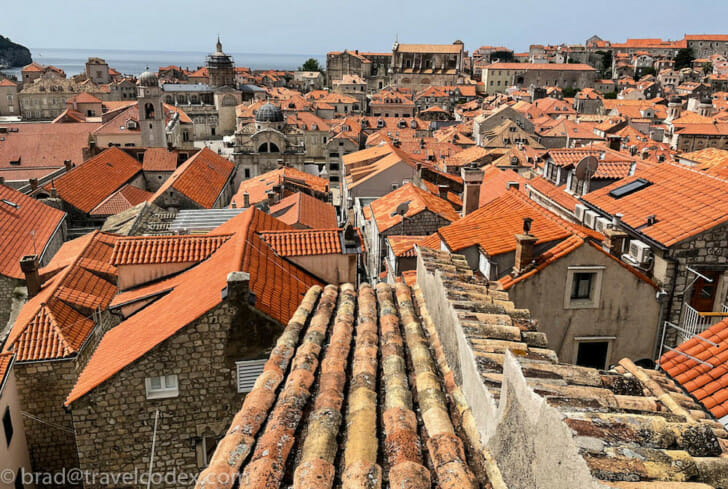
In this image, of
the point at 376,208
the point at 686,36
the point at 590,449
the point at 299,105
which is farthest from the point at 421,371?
the point at 686,36

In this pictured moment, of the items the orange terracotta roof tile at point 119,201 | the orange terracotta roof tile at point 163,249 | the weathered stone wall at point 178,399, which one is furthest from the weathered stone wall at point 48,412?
the orange terracotta roof tile at point 119,201

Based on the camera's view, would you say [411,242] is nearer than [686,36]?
Yes

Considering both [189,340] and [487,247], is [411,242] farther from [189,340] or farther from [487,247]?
[189,340]

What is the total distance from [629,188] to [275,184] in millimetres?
26206

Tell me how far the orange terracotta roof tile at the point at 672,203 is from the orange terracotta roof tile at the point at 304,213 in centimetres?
1473

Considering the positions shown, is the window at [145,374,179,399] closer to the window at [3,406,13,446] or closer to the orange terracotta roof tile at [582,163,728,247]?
the window at [3,406,13,446]

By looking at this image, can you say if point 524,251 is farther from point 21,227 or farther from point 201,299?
point 21,227

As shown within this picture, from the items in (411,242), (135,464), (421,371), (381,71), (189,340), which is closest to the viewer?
(421,371)

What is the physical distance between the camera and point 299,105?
93.7 m

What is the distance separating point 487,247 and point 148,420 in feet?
24.5

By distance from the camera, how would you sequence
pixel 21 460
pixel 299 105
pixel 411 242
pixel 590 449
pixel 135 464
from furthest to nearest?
pixel 299 105 → pixel 411 242 → pixel 21 460 → pixel 135 464 → pixel 590 449

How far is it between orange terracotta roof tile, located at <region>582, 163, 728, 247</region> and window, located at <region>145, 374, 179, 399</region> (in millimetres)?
9549

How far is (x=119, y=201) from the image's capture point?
1406 inches

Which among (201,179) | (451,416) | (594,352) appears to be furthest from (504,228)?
(201,179)
